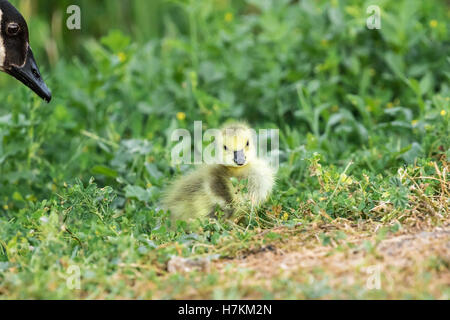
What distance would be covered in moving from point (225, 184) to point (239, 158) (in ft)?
0.68

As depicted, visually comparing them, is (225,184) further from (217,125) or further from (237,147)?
(217,125)

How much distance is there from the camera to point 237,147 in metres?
3.90

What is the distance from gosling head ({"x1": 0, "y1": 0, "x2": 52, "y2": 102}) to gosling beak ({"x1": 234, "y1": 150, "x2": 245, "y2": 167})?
139cm

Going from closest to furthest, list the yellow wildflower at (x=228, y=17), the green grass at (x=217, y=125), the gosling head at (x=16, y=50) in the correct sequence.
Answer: the green grass at (x=217, y=125) < the gosling head at (x=16, y=50) < the yellow wildflower at (x=228, y=17)

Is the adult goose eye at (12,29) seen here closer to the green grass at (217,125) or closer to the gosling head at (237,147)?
the green grass at (217,125)

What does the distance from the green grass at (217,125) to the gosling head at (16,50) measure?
0.53m

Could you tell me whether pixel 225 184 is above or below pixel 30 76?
below

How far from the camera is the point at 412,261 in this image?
2957mm

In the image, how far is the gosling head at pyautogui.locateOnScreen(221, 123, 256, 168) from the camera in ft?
12.6

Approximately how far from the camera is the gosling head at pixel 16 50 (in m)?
4.33

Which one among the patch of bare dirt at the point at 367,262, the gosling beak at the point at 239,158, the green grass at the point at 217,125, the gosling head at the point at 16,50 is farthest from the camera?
the gosling head at the point at 16,50

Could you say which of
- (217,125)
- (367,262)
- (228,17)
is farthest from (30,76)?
(228,17)

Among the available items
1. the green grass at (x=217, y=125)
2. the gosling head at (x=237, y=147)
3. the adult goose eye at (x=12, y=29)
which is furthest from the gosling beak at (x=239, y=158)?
the adult goose eye at (x=12, y=29)

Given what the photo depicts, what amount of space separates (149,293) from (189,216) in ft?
3.60
